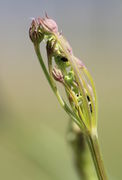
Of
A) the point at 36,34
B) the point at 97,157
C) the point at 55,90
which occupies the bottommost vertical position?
the point at 97,157

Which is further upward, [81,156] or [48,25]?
[48,25]

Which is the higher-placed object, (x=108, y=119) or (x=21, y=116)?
(x=21, y=116)

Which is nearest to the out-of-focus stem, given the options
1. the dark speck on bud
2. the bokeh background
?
the bokeh background

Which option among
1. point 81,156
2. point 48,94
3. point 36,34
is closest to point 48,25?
point 36,34

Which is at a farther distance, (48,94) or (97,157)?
(48,94)

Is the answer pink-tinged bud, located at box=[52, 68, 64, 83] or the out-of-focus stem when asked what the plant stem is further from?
pink-tinged bud, located at box=[52, 68, 64, 83]

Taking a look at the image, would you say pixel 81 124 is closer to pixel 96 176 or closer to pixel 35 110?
pixel 96 176

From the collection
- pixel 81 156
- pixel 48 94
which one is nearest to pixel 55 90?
pixel 81 156

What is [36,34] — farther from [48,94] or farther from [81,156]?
[48,94]

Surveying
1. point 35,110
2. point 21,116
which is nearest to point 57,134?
point 21,116
